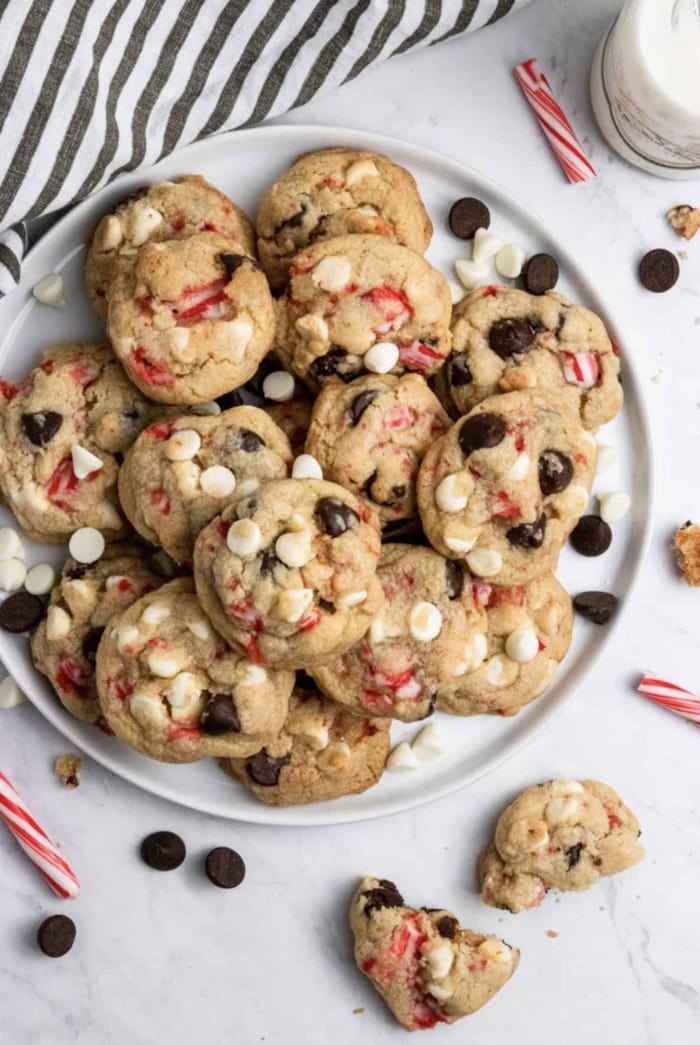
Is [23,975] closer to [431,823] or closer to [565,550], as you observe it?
[431,823]

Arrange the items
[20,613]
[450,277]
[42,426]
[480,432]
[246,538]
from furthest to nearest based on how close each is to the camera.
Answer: [450,277], [20,613], [42,426], [480,432], [246,538]

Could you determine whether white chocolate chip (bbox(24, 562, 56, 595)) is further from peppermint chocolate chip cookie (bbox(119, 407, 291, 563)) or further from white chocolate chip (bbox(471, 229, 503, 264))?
white chocolate chip (bbox(471, 229, 503, 264))

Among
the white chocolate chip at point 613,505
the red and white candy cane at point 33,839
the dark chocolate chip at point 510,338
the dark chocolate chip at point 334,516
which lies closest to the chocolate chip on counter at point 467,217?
the dark chocolate chip at point 510,338

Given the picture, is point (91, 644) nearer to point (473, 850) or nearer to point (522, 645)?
point (522, 645)

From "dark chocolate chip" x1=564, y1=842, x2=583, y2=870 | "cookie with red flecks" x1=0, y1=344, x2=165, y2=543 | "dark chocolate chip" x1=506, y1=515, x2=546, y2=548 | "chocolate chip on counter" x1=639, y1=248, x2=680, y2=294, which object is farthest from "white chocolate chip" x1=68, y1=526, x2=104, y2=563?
"chocolate chip on counter" x1=639, y1=248, x2=680, y2=294

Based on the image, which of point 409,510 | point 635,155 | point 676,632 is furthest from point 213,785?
point 635,155

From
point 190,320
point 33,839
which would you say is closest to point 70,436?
point 190,320

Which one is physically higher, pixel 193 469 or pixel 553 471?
pixel 553 471
